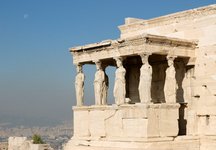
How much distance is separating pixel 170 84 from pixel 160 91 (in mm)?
1609

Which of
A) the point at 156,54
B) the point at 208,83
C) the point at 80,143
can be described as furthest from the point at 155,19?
the point at 80,143

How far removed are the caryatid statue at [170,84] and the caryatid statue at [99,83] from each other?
2354mm

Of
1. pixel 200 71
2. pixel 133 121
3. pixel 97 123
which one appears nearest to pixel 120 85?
pixel 133 121

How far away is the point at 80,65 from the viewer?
1959cm

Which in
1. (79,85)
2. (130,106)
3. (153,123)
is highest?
(79,85)

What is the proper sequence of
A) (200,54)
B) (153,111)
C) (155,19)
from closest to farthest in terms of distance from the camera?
(153,111)
(200,54)
(155,19)

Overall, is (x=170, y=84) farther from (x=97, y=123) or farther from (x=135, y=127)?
Answer: (x=97, y=123)

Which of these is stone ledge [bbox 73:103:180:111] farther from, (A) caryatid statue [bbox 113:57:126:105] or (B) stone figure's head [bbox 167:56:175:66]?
(B) stone figure's head [bbox 167:56:175:66]

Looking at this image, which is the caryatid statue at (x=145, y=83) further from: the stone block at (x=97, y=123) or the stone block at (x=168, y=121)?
the stone block at (x=97, y=123)

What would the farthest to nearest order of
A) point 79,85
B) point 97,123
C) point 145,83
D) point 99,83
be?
point 79,85 < point 99,83 < point 97,123 < point 145,83

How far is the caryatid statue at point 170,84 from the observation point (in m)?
17.5

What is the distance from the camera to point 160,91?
19047 millimetres

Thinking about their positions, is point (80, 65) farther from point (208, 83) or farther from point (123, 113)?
point (208, 83)

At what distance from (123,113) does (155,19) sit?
3.91m
